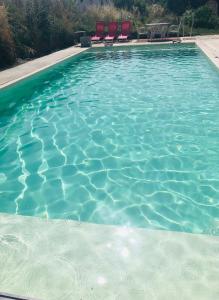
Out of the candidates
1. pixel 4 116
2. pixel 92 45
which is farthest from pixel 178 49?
pixel 4 116

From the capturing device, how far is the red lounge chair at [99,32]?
65.0 feet

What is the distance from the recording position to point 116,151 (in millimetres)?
5309

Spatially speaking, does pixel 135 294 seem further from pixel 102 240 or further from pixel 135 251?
pixel 102 240

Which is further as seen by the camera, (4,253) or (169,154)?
(169,154)

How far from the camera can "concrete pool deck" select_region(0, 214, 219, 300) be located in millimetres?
2361

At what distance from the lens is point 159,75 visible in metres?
10.7

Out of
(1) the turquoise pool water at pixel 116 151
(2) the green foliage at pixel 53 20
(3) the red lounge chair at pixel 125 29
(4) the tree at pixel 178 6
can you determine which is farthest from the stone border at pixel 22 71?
(4) the tree at pixel 178 6

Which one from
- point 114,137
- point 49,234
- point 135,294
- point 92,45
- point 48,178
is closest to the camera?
point 135,294

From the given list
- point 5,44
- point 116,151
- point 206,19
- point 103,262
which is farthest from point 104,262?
point 206,19

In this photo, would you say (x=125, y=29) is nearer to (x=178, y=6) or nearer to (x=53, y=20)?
(x=53, y=20)

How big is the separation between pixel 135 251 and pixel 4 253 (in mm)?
1293

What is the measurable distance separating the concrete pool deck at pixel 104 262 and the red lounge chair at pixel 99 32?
60.9 ft

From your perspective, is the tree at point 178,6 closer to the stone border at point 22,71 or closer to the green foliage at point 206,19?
the green foliage at point 206,19

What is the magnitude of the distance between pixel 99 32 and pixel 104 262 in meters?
20.0
